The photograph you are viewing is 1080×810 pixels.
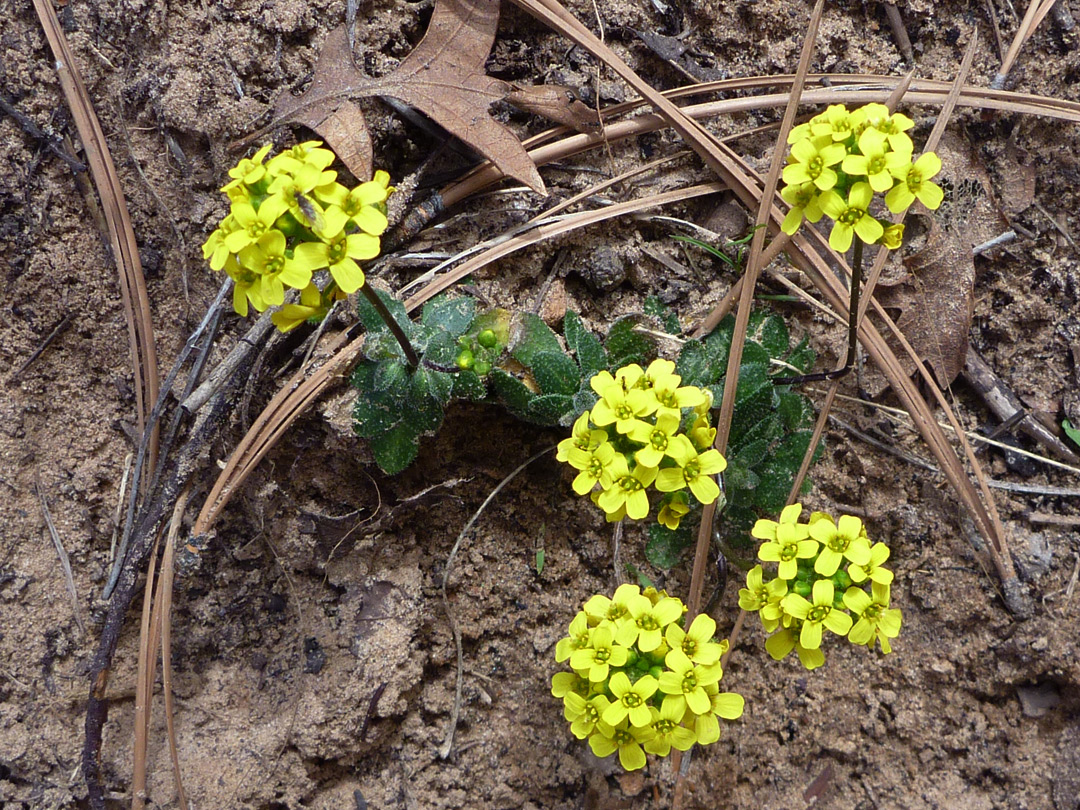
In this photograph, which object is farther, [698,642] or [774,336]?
[774,336]

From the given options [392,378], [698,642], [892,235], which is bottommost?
[698,642]

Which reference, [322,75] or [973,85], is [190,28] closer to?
[322,75]

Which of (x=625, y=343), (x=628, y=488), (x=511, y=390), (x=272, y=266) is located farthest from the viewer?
(x=625, y=343)

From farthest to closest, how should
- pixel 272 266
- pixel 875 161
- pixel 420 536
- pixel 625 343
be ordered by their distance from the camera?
pixel 420 536 → pixel 625 343 → pixel 875 161 → pixel 272 266

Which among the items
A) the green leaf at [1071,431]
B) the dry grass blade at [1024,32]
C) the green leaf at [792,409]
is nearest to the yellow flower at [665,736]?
the green leaf at [792,409]

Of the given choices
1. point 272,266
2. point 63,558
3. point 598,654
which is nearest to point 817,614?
point 598,654

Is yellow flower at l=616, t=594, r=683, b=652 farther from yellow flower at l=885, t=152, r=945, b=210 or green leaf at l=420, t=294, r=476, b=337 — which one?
yellow flower at l=885, t=152, r=945, b=210

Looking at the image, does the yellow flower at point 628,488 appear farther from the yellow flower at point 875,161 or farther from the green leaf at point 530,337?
the yellow flower at point 875,161

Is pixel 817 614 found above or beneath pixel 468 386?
Answer: beneath

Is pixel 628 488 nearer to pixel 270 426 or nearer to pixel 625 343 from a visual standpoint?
pixel 625 343
